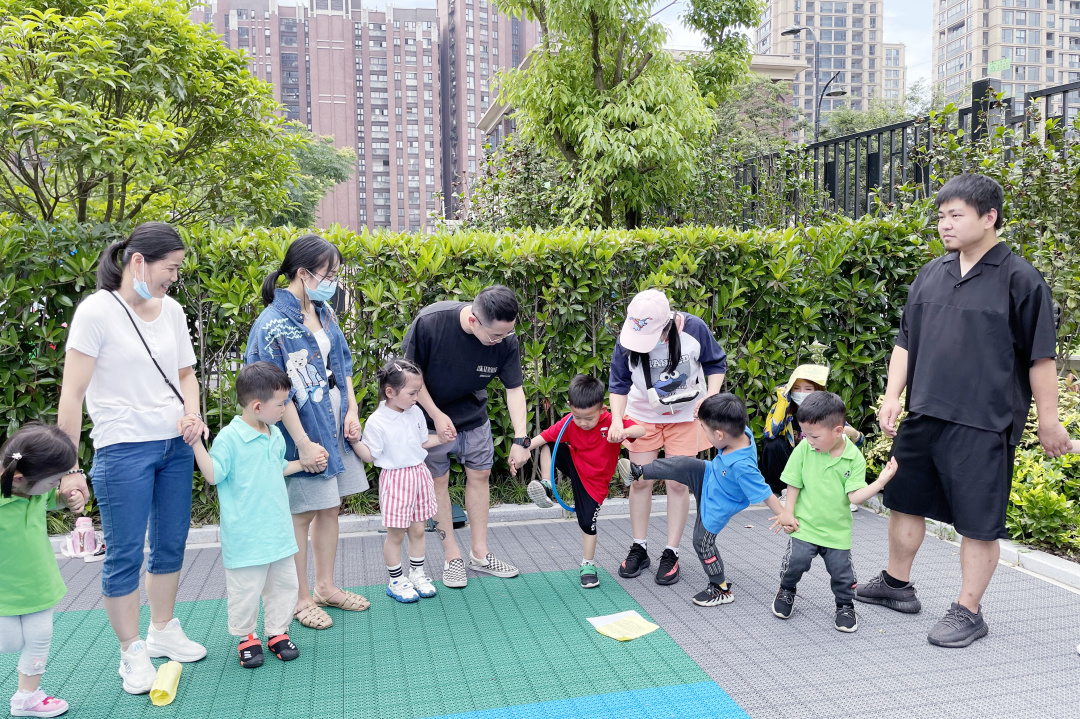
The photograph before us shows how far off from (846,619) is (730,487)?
32.1 inches

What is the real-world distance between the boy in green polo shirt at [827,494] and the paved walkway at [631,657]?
290mm

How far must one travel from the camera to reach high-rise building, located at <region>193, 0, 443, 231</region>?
11738 cm

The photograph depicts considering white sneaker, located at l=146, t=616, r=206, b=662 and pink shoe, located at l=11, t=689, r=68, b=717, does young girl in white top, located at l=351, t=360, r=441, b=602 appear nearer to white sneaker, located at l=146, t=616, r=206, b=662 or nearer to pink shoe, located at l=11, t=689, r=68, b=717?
white sneaker, located at l=146, t=616, r=206, b=662

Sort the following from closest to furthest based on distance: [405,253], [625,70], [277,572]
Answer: [277,572] < [405,253] < [625,70]

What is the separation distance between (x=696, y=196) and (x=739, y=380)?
5.32m

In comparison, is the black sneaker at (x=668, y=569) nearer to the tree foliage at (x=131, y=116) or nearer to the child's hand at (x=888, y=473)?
the child's hand at (x=888, y=473)

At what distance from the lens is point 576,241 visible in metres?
5.65

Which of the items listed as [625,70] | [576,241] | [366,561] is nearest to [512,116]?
Result: [625,70]

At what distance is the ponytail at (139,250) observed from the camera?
290cm

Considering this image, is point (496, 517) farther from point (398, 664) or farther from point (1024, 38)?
A: point (1024, 38)

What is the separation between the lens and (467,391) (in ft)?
13.6

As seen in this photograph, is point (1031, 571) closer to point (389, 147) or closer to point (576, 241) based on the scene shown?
point (576, 241)

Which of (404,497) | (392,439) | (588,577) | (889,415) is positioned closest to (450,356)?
(392,439)

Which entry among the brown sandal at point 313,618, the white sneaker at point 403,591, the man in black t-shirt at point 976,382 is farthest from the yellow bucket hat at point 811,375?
the brown sandal at point 313,618
